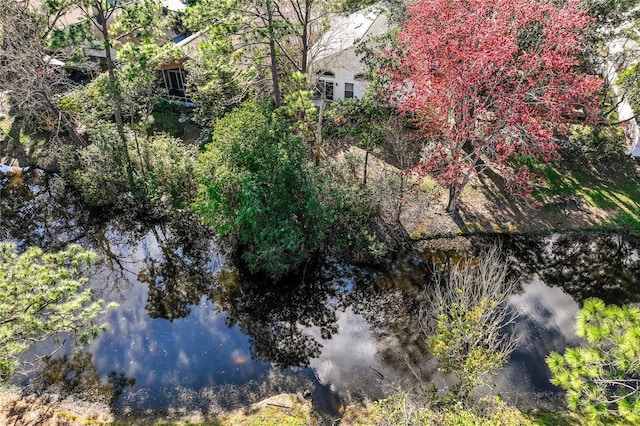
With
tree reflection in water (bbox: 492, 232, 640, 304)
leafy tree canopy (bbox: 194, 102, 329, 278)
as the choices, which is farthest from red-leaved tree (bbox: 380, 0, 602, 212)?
leafy tree canopy (bbox: 194, 102, 329, 278)

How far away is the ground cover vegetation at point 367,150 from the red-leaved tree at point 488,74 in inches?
3.5

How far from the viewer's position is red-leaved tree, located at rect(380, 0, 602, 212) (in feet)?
52.6

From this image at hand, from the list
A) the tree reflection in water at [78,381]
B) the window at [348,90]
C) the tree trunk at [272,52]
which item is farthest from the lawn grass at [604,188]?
the tree reflection in water at [78,381]

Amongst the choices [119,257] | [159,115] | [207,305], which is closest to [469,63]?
[207,305]

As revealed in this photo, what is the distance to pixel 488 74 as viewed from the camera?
15953mm

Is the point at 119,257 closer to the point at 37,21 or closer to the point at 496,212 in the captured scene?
the point at 37,21

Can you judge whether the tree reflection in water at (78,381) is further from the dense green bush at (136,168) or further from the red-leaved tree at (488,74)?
the red-leaved tree at (488,74)

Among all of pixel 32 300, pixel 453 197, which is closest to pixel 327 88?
pixel 453 197

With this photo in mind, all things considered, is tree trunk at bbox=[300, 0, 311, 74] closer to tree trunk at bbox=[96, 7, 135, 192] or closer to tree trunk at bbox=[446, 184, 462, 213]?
tree trunk at bbox=[96, 7, 135, 192]

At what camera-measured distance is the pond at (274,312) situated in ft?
43.3

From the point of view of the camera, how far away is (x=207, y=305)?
52.2 ft

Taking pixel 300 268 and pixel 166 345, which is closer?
pixel 166 345

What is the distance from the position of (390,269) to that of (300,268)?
12.2ft

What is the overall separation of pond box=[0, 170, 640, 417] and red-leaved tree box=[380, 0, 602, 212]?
4.54m
